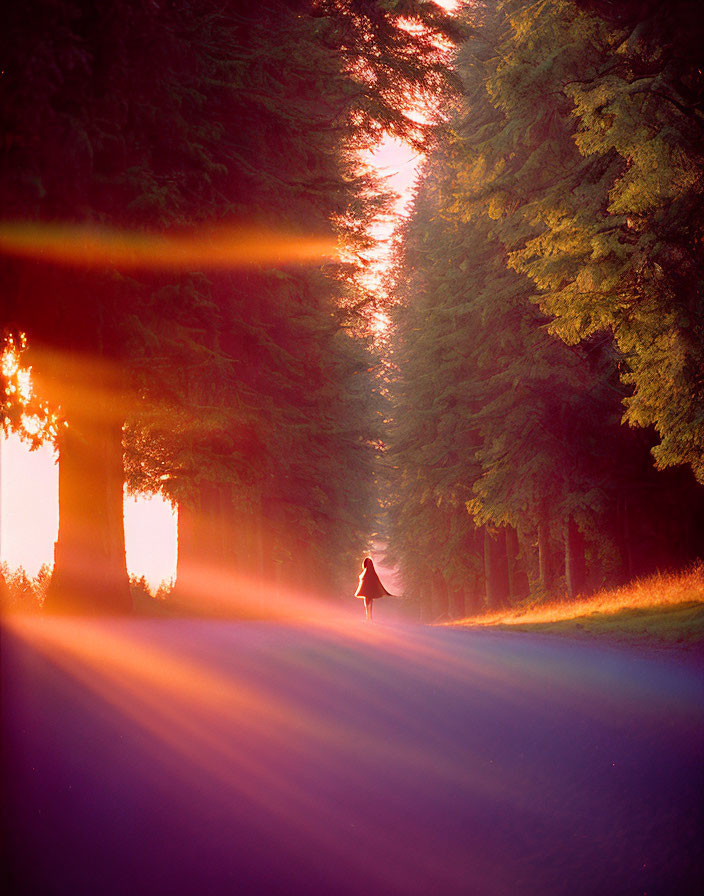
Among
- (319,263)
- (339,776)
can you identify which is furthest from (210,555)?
(339,776)

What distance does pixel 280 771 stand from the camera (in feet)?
19.8

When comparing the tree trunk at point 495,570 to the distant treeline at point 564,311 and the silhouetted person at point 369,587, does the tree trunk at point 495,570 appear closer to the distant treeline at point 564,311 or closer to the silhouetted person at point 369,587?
the distant treeline at point 564,311

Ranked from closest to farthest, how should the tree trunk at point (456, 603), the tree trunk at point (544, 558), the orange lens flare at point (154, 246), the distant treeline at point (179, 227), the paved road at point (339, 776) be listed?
the paved road at point (339, 776) < the distant treeline at point (179, 227) < the orange lens flare at point (154, 246) < the tree trunk at point (544, 558) < the tree trunk at point (456, 603)

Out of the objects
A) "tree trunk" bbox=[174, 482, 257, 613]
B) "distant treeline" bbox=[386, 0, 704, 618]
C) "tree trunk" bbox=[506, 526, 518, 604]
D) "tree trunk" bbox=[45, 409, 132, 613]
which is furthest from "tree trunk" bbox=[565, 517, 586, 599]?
"tree trunk" bbox=[45, 409, 132, 613]

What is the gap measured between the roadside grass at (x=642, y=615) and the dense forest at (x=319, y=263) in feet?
7.93

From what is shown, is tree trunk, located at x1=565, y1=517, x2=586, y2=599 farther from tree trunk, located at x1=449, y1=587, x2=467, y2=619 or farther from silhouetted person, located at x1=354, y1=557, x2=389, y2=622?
tree trunk, located at x1=449, y1=587, x2=467, y2=619

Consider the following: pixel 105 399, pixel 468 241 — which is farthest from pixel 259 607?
pixel 105 399

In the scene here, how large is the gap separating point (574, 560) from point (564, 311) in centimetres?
1125

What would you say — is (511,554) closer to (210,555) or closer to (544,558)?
(544,558)

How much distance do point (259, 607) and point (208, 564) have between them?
6.26ft

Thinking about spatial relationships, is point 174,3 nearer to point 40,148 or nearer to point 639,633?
point 40,148

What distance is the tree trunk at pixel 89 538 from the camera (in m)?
13.5

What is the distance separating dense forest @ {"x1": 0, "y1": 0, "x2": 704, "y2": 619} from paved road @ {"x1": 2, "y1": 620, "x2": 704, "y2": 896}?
303 centimetres

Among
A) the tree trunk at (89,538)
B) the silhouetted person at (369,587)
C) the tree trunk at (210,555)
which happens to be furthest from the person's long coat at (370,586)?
the tree trunk at (89,538)
